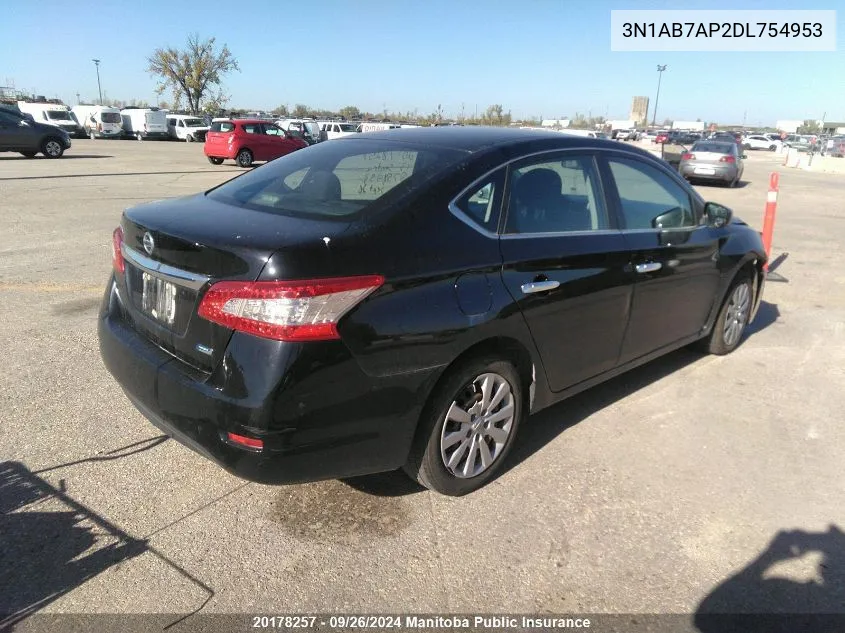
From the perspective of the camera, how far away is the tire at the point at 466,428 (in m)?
2.79

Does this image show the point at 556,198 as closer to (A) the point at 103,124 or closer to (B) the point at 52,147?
(B) the point at 52,147

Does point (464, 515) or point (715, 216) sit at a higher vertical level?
point (715, 216)

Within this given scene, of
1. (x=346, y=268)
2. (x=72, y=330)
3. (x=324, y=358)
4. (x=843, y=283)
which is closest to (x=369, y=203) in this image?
(x=346, y=268)

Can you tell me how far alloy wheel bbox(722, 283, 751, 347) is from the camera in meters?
4.97

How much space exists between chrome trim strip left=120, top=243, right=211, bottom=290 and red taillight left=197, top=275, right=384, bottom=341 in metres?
0.12

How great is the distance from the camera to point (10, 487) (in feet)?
9.67

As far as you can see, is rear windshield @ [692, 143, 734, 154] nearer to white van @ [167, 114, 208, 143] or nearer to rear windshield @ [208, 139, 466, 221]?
rear windshield @ [208, 139, 466, 221]

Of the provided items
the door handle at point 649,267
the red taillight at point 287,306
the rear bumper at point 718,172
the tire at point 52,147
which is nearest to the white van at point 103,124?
the tire at point 52,147

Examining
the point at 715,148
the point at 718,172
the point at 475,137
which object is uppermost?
the point at 475,137

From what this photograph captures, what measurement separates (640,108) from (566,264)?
89.0 m

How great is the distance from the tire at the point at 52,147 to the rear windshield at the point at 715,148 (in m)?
21.1

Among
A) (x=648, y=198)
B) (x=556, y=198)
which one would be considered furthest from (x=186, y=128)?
(x=556, y=198)

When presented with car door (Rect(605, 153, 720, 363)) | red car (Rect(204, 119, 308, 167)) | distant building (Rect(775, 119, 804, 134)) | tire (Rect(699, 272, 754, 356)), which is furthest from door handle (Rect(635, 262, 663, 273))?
distant building (Rect(775, 119, 804, 134))

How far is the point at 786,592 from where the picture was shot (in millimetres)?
2559
